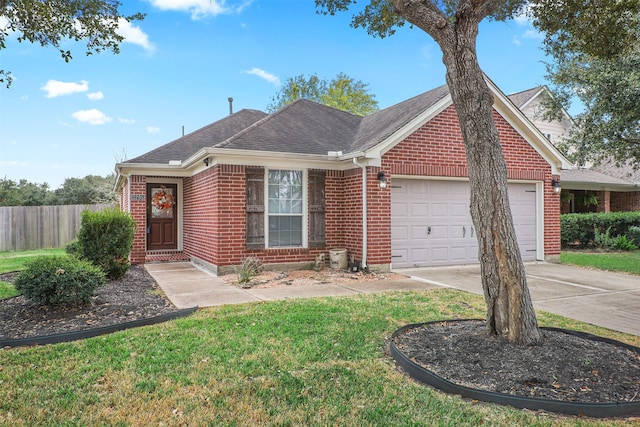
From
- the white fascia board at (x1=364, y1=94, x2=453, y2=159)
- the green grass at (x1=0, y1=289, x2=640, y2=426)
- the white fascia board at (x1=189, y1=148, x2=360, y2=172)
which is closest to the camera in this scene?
the green grass at (x1=0, y1=289, x2=640, y2=426)

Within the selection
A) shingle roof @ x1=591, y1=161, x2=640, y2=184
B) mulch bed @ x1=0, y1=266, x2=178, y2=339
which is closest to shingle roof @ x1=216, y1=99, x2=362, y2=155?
mulch bed @ x1=0, y1=266, x2=178, y2=339

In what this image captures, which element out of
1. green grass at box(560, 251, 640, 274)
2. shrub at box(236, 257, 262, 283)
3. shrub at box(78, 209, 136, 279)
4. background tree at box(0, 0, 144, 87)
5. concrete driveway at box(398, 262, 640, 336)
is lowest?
concrete driveway at box(398, 262, 640, 336)

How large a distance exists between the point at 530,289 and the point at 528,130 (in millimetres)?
5180

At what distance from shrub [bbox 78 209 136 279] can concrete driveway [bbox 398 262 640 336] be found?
613 cm

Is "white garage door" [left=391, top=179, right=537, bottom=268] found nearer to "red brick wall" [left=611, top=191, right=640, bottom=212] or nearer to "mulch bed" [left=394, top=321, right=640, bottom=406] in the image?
Answer: "mulch bed" [left=394, top=321, right=640, bottom=406]

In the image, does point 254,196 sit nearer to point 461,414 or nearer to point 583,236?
point 461,414

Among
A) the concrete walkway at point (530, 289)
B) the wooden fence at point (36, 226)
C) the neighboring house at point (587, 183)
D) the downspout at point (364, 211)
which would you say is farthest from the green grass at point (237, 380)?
the neighboring house at point (587, 183)

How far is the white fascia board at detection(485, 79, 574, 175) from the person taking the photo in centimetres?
1077

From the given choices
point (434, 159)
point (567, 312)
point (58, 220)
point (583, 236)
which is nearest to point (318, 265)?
point (434, 159)

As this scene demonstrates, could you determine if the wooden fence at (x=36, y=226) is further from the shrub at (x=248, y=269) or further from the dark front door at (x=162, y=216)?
the shrub at (x=248, y=269)

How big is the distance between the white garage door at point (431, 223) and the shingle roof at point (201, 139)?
6148mm

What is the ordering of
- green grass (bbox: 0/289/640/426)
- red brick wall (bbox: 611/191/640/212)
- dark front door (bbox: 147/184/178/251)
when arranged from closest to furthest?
green grass (bbox: 0/289/640/426) → dark front door (bbox: 147/184/178/251) → red brick wall (bbox: 611/191/640/212)

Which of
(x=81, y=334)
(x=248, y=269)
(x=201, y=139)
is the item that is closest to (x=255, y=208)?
(x=248, y=269)

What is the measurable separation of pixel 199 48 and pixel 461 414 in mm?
15039
